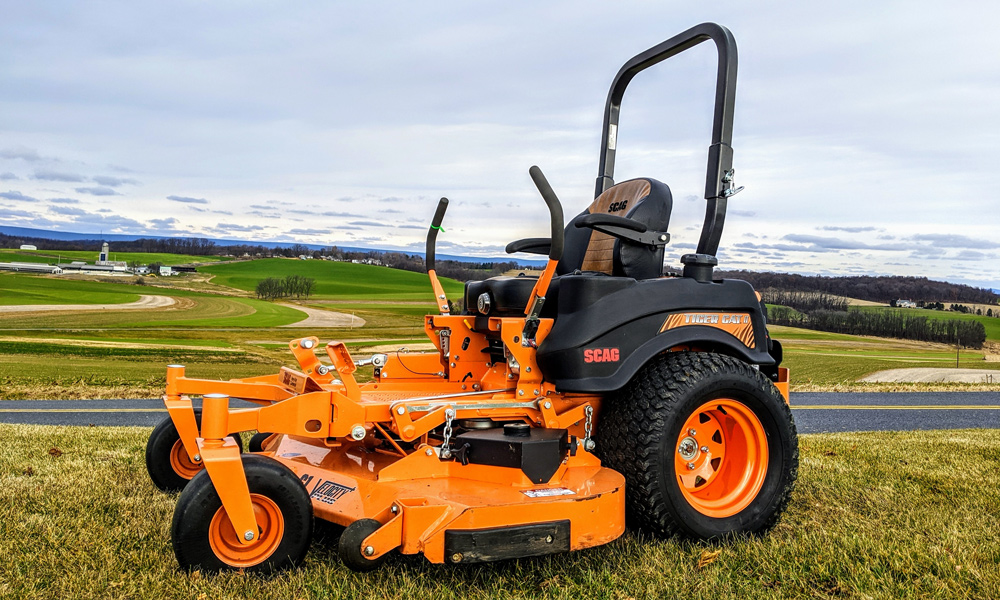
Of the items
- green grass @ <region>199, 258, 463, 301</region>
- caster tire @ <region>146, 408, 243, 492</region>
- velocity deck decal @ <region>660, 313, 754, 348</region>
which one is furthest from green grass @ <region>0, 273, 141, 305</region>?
velocity deck decal @ <region>660, 313, 754, 348</region>

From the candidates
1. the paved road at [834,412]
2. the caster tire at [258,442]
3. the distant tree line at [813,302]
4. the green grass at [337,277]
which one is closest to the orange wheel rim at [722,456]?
the caster tire at [258,442]

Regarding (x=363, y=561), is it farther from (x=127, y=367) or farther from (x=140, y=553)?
(x=127, y=367)

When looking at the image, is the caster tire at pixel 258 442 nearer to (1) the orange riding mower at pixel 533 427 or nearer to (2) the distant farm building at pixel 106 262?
(1) the orange riding mower at pixel 533 427

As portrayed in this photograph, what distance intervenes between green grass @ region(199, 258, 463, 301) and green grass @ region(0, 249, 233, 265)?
587cm

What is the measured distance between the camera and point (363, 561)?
3.06 meters

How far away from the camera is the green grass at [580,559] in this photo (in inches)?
123

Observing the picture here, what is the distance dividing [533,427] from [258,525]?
4.94 ft

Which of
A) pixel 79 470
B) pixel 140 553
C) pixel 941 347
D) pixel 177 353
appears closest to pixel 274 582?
pixel 140 553

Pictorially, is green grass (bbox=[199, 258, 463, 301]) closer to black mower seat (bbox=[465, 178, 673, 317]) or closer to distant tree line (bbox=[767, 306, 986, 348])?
distant tree line (bbox=[767, 306, 986, 348])

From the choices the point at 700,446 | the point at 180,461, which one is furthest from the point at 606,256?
the point at 180,461

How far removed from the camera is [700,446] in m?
4.19

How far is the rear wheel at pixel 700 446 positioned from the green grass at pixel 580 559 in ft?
0.54

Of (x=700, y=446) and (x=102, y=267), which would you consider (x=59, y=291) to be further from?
(x=700, y=446)

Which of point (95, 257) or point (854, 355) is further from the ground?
point (95, 257)
